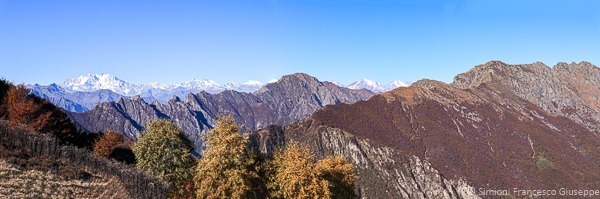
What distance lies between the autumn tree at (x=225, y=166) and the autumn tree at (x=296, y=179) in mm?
3313

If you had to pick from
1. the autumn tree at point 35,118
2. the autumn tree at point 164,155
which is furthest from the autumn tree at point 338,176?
the autumn tree at point 35,118

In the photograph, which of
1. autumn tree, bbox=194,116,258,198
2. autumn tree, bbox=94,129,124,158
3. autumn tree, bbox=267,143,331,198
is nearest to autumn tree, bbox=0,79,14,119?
autumn tree, bbox=94,129,124,158

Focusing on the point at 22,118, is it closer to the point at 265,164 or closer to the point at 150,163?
the point at 150,163

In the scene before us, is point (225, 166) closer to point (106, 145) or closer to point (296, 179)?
point (296, 179)

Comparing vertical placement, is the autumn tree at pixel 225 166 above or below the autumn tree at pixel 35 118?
below

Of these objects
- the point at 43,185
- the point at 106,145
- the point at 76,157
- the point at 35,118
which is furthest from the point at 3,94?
→ the point at 43,185

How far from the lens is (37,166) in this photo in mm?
38594

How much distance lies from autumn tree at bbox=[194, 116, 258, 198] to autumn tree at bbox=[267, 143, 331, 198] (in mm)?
3313

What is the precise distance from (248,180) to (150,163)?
64.8 feet

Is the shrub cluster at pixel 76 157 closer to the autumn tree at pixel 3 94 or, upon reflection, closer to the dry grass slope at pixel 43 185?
the dry grass slope at pixel 43 185

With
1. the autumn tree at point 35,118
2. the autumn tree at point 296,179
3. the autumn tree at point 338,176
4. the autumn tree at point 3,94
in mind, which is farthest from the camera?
the autumn tree at point 3,94

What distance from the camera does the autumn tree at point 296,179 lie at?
45.0 meters

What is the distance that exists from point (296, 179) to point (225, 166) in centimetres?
821

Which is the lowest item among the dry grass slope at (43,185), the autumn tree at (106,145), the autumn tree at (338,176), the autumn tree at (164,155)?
the dry grass slope at (43,185)
